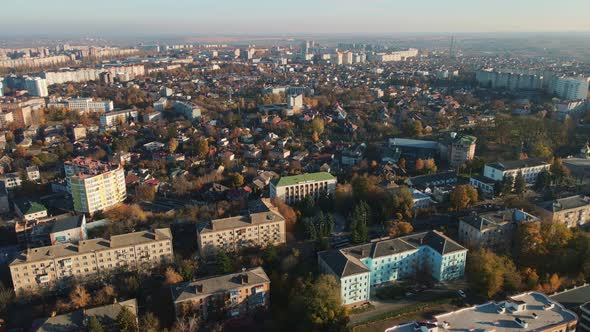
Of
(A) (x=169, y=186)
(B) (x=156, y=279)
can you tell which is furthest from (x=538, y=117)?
(B) (x=156, y=279)

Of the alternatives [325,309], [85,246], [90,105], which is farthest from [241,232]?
[90,105]

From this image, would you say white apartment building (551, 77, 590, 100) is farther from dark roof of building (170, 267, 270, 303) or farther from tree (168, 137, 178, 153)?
dark roof of building (170, 267, 270, 303)

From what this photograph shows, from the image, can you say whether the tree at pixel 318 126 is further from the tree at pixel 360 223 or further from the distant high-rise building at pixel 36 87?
the distant high-rise building at pixel 36 87

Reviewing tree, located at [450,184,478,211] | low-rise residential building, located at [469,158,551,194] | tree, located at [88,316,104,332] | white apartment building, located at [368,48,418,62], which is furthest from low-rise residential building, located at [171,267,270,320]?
white apartment building, located at [368,48,418,62]

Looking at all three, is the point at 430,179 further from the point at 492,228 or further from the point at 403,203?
the point at 492,228

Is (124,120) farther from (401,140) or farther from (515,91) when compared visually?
(515,91)

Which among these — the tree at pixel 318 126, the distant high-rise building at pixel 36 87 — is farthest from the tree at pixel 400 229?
the distant high-rise building at pixel 36 87
